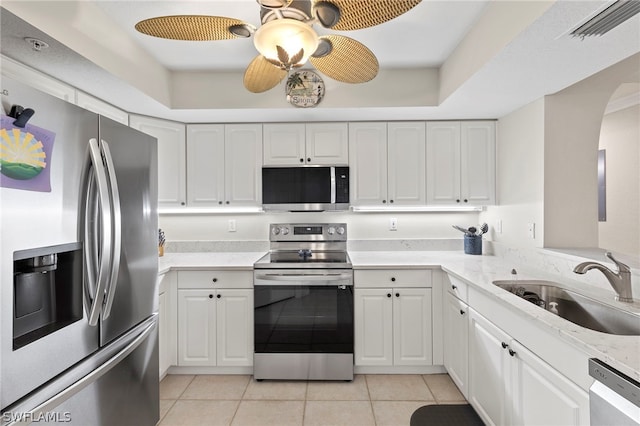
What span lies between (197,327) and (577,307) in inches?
99.1

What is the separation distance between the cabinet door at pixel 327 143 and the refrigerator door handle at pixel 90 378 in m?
1.80

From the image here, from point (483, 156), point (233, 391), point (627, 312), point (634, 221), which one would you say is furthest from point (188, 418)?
point (634, 221)

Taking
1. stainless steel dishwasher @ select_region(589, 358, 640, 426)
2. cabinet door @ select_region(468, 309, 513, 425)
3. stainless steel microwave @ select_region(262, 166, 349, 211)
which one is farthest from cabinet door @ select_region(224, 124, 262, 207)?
stainless steel dishwasher @ select_region(589, 358, 640, 426)

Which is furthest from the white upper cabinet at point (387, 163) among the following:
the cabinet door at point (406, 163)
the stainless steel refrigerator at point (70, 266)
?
the stainless steel refrigerator at point (70, 266)

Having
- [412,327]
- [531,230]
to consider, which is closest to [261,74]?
[412,327]

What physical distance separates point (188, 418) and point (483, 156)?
3.08 metres

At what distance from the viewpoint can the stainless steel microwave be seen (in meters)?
2.75

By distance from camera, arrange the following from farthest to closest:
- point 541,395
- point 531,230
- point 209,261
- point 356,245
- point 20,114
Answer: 1. point 356,245
2. point 209,261
3. point 531,230
4. point 541,395
5. point 20,114

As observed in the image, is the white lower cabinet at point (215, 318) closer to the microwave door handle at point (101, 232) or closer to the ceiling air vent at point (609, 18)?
the microwave door handle at point (101, 232)

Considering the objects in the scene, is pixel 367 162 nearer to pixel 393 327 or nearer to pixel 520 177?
pixel 520 177

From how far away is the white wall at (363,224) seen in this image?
3.09 meters

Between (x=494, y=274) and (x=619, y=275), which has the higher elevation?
(x=619, y=275)

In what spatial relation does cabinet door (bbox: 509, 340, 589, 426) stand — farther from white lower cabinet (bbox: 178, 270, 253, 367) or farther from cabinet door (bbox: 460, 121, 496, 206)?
white lower cabinet (bbox: 178, 270, 253, 367)

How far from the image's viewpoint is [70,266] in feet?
3.66
